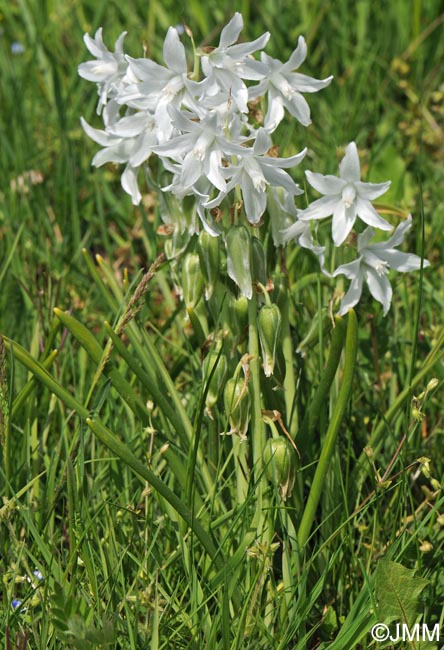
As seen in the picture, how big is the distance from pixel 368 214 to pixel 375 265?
12 centimetres

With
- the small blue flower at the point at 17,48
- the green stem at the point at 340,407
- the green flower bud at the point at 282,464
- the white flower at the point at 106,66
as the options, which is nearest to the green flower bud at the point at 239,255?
the green stem at the point at 340,407

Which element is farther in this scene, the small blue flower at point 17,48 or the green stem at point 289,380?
the small blue flower at point 17,48

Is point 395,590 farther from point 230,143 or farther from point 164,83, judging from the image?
point 164,83

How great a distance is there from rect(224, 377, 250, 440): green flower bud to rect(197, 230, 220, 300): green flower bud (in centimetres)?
21

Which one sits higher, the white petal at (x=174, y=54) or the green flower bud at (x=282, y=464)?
the white petal at (x=174, y=54)

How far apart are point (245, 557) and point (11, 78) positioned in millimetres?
2374

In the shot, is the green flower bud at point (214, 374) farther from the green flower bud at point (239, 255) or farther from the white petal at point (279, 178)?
the white petal at point (279, 178)

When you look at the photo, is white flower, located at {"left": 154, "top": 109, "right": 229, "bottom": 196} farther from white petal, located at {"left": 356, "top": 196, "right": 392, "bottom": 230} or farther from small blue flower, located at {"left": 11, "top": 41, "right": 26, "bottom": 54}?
small blue flower, located at {"left": 11, "top": 41, "right": 26, "bottom": 54}

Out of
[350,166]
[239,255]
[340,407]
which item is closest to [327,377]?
[340,407]

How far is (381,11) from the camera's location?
4285mm

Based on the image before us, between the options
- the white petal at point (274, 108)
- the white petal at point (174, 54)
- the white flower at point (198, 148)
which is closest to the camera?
the white flower at point (198, 148)

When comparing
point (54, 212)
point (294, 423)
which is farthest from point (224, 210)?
point (54, 212)

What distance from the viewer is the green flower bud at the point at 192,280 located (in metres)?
1.87

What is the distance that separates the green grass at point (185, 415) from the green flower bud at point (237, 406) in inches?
2.1
